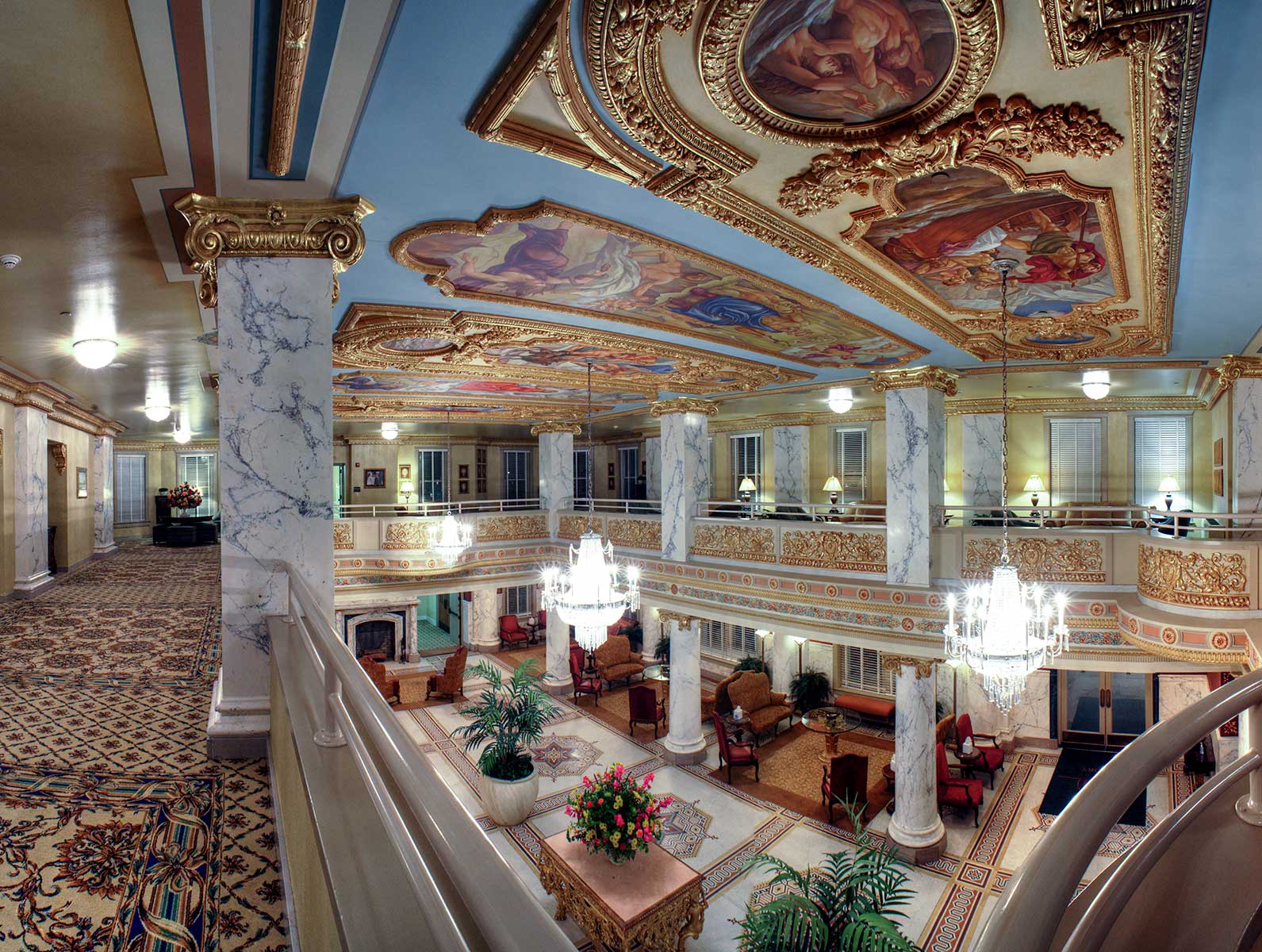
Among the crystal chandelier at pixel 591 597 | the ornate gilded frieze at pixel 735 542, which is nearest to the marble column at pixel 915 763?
the ornate gilded frieze at pixel 735 542

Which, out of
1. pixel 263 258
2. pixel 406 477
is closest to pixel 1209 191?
pixel 263 258

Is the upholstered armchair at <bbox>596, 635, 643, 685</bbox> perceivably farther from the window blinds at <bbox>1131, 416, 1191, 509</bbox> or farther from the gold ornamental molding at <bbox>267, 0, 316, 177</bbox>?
the gold ornamental molding at <bbox>267, 0, 316, 177</bbox>

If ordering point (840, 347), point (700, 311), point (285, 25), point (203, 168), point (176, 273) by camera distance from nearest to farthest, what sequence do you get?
1. point (285, 25)
2. point (203, 168)
3. point (176, 273)
4. point (700, 311)
5. point (840, 347)

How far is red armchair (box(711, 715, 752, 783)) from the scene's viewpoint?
1034cm

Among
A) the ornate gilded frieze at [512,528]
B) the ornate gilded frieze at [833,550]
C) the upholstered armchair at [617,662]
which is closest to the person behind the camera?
the ornate gilded frieze at [833,550]

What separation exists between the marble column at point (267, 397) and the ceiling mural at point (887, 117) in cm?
110

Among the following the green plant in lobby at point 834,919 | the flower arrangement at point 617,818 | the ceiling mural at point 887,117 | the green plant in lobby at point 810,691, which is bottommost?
the green plant in lobby at point 810,691

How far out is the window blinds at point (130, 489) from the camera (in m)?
20.6

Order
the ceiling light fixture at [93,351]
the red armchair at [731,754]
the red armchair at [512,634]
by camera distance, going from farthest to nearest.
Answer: the red armchair at [512,634] → the red armchair at [731,754] → the ceiling light fixture at [93,351]

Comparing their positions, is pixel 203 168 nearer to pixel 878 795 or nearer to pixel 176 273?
pixel 176 273

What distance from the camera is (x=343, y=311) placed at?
20.1 ft

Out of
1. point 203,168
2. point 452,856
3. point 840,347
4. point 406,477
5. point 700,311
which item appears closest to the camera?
point 452,856

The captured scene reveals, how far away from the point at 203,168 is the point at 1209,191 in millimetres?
5111

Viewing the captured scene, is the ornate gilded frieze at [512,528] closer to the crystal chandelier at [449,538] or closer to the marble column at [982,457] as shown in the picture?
the crystal chandelier at [449,538]
